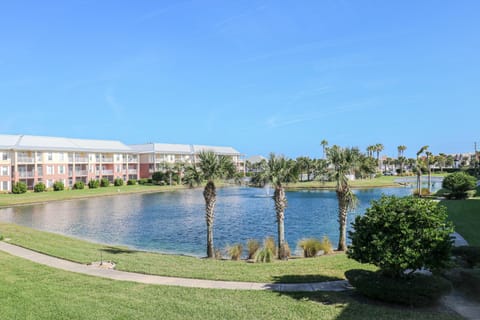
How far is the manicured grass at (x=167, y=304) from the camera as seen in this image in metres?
8.41

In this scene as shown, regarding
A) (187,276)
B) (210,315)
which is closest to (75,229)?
(187,276)

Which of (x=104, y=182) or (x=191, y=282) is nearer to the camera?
(x=191, y=282)

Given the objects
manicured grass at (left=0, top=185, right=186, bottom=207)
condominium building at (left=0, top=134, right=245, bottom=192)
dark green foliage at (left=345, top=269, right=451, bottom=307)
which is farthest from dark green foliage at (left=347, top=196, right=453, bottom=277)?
manicured grass at (left=0, top=185, right=186, bottom=207)

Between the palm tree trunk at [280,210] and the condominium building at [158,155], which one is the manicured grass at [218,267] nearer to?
the palm tree trunk at [280,210]

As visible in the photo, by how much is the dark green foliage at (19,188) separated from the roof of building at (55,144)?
6766mm

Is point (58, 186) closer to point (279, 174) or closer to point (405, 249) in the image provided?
point (279, 174)

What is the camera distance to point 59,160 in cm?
6656

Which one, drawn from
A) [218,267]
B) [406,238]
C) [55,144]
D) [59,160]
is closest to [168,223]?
[218,267]

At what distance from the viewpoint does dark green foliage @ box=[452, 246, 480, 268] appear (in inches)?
471

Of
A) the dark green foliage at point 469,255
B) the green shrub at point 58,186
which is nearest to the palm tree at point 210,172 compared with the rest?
the dark green foliage at point 469,255

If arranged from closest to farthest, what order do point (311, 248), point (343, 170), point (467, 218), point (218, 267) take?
point (218, 267) → point (311, 248) → point (343, 170) → point (467, 218)

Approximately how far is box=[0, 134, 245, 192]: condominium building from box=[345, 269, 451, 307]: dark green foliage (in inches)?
1539

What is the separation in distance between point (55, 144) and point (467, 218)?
68431 mm

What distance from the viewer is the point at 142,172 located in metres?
88.2
